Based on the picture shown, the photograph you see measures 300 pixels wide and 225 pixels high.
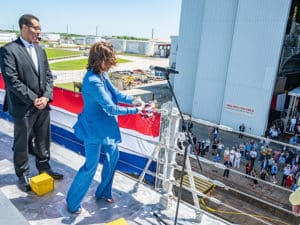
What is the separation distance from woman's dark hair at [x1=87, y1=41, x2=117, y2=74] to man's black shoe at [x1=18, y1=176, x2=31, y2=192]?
57.5 inches

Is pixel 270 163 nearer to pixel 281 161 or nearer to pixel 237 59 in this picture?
pixel 281 161

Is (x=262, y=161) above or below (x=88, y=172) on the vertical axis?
below

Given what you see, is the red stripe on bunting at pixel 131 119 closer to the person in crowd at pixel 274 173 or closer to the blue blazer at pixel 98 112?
the blue blazer at pixel 98 112

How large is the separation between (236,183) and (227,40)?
10298 mm

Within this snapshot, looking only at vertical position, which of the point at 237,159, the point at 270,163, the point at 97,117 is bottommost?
the point at 237,159

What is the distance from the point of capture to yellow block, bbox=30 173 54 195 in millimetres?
2807

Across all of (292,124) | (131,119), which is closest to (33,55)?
(131,119)

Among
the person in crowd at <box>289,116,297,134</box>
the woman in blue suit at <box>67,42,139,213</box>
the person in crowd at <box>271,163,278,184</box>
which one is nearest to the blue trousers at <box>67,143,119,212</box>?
the woman in blue suit at <box>67,42,139,213</box>

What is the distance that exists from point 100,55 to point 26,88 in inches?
35.0

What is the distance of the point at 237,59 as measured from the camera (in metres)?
17.7

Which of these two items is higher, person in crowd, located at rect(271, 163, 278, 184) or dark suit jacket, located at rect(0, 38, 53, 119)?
dark suit jacket, located at rect(0, 38, 53, 119)

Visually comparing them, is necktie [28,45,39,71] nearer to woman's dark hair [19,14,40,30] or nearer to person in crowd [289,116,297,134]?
woman's dark hair [19,14,40,30]

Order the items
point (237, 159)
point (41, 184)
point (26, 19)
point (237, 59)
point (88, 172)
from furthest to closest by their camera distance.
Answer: point (237, 59), point (237, 159), point (41, 184), point (26, 19), point (88, 172)

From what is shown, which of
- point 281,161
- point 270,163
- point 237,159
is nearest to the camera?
point 270,163
